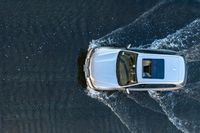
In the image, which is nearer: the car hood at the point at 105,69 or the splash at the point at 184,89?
the car hood at the point at 105,69

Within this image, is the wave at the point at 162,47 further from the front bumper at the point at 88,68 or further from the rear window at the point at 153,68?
the rear window at the point at 153,68

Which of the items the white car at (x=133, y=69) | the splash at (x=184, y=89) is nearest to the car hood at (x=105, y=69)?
the white car at (x=133, y=69)

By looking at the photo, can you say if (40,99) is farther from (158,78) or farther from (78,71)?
(158,78)

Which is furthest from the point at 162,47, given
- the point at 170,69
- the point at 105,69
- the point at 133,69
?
the point at 105,69

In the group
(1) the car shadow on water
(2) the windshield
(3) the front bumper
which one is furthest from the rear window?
(1) the car shadow on water

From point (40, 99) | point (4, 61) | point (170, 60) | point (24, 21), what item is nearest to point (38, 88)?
point (40, 99)

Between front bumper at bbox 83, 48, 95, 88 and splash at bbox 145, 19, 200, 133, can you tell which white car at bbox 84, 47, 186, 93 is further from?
splash at bbox 145, 19, 200, 133

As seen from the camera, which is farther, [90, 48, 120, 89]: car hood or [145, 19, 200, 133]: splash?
[145, 19, 200, 133]: splash
